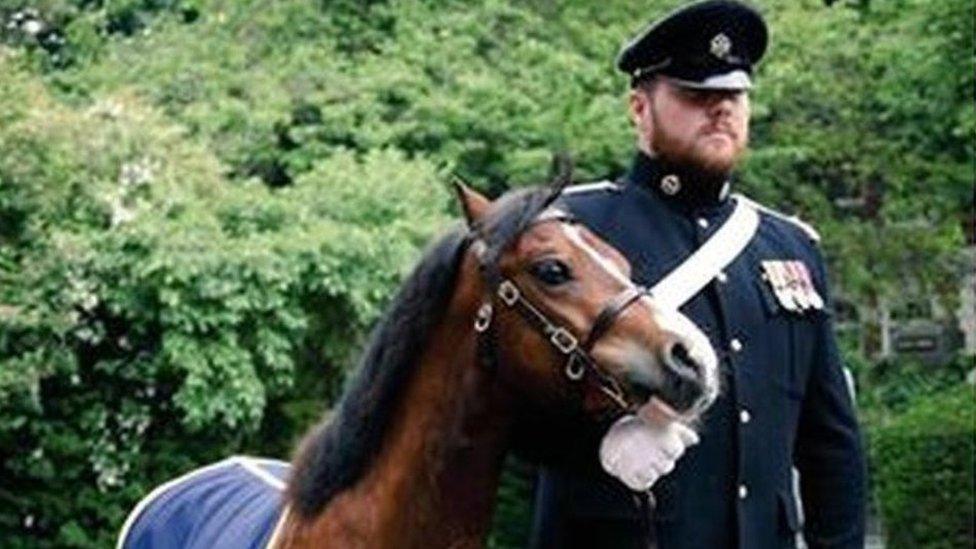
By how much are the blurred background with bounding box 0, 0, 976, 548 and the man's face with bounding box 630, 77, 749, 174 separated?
4.89 m

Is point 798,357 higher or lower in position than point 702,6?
lower

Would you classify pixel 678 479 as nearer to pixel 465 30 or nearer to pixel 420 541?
pixel 420 541

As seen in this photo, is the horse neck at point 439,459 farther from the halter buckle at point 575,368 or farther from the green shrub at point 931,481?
the green shrub at point 931,481

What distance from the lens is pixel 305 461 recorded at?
4434mm

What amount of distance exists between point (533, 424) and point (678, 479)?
30cm

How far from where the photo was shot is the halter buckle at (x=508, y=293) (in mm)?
4051

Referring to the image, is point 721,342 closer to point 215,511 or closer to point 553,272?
point 553,272

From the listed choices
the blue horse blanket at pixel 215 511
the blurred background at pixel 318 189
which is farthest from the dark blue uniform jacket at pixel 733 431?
the blurred background at pixel 318 189

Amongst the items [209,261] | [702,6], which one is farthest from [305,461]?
[209,261]

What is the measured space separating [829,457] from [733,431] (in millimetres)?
214

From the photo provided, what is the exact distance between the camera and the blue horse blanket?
501 centimetres

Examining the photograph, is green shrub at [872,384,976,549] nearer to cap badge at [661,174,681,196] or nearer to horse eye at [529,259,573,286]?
cap badge at [661,174,681,196]

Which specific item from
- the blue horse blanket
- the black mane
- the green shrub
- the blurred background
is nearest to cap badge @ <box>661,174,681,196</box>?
the black mane

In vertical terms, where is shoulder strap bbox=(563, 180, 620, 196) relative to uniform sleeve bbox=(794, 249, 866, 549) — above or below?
above
